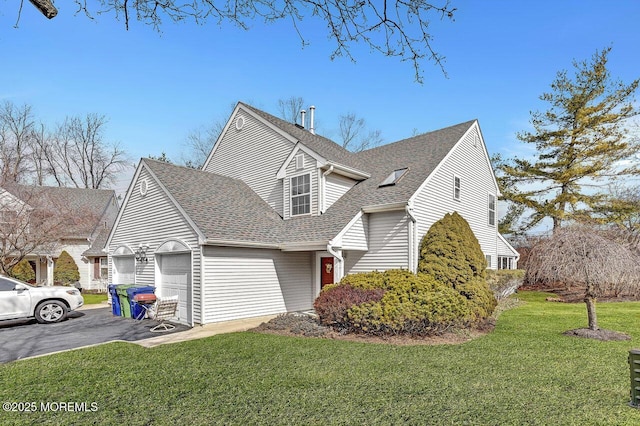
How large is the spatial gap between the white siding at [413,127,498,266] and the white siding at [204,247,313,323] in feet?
15.4

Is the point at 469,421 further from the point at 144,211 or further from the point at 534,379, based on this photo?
the point at 144,211

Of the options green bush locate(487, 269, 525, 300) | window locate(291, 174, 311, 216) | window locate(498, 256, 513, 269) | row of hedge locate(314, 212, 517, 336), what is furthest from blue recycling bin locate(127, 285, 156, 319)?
window locate(498, 256, 513, 269)

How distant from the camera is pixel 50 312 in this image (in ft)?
39.4

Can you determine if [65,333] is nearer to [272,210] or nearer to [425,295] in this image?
[272,210]

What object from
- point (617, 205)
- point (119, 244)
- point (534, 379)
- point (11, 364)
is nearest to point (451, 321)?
point (534, 379)

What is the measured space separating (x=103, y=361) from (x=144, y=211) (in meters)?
7.98

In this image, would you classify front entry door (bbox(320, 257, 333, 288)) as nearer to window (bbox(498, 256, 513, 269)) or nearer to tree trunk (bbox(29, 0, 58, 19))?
window (bbox(498, 256, 513, 269))

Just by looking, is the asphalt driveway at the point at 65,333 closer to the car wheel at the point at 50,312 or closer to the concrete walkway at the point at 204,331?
the car wheel at the point at 50,312

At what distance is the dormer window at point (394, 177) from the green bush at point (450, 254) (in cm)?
225

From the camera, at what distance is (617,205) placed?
915 inches

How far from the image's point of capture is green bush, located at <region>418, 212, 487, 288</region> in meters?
11.4

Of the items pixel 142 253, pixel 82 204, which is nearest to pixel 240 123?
pixel 142 253

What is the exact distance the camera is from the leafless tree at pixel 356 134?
122ft

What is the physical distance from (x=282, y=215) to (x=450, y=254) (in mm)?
6904
